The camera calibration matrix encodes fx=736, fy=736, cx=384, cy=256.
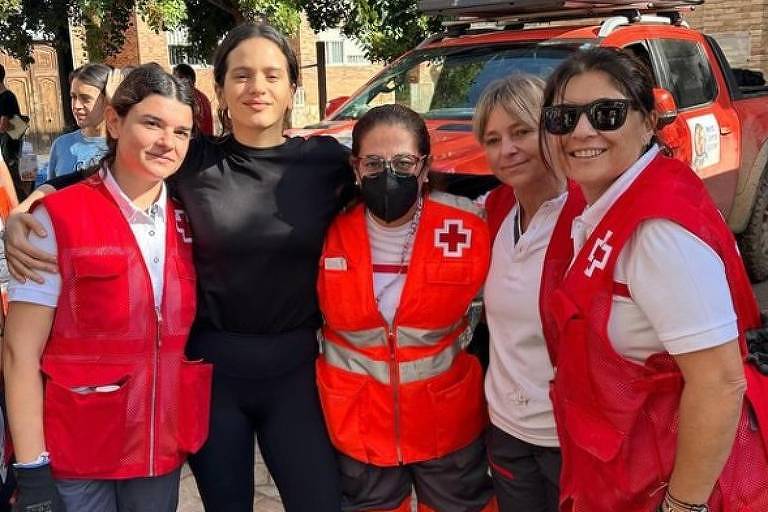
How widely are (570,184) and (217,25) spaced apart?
7.76 m

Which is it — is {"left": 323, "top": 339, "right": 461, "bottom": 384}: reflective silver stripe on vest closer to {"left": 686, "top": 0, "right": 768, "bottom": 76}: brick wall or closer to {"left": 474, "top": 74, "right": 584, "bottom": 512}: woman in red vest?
{"left": 474, "top": 74, "right": 584, "bottom": 512}: woman in red vest

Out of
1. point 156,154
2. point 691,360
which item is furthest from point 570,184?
point 156,154

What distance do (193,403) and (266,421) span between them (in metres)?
0.29

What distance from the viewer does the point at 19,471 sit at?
1.88m

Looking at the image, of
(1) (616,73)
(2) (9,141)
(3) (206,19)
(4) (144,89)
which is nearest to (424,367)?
(1) (616,73)

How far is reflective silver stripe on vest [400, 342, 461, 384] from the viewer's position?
216 cm

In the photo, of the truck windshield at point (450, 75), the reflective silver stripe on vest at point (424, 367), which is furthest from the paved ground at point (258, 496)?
the truck windshield at point (450, 75)

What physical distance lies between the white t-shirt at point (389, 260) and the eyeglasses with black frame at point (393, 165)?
141 millimetres

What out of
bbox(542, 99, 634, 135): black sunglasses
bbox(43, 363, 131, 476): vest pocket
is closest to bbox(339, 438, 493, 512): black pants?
bbox(43, 363, 131, 476): vest pocket

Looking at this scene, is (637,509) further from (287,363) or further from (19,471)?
(19,471)

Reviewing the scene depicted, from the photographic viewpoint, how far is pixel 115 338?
6.42ft

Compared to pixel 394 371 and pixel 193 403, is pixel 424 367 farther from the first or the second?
pixel 193 403

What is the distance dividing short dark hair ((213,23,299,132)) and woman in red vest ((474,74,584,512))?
0.60m

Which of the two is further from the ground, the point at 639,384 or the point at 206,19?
the point at 206,19
